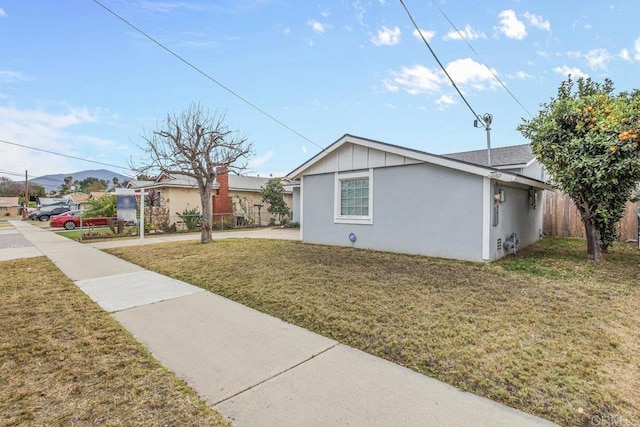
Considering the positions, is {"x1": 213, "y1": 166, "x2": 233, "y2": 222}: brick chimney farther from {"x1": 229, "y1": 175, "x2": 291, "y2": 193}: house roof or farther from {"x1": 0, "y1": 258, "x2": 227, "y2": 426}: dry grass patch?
{"x1": 0, "y1": 258, "x2": 227, "y2": 426}: dry grass patch

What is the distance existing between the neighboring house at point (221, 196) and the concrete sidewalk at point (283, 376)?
13.8 meters

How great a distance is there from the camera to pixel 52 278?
6191mm

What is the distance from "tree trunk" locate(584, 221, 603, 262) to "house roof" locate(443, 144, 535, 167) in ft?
23.0

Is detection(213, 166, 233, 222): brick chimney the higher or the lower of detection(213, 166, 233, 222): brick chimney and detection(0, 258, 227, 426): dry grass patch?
the higher

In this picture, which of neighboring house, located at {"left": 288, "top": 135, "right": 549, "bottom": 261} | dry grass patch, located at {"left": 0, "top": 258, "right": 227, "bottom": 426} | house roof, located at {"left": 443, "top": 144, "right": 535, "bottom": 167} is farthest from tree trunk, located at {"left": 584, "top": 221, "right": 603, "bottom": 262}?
dry grass patch, located at {"left": 0, "top": 258, "right": 227, "bottom": 426}

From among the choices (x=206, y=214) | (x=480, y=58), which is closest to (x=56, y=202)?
(x=206, y=214)

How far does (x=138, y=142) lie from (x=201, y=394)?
1243cm

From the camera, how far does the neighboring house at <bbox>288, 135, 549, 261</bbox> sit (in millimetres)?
7070

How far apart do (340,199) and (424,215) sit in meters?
2.77

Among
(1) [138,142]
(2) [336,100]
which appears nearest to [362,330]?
(2) [336,100]

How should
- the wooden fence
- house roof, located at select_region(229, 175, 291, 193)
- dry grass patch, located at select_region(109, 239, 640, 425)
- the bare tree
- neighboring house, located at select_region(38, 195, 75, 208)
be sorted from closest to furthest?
1. dry grass patch, located at select_region(109, 239, 640, 425)
2. the bare tree
3. the wooden fence
4. house roof, located at select_region(229, 175, 291, 193)
5. neighboring house, located at select_region(38, 195, 75, 208)

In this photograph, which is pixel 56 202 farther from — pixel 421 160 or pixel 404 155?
pixel 421 160

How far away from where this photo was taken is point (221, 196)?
20281mm

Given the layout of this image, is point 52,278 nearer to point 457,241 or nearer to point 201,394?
point 201,394
